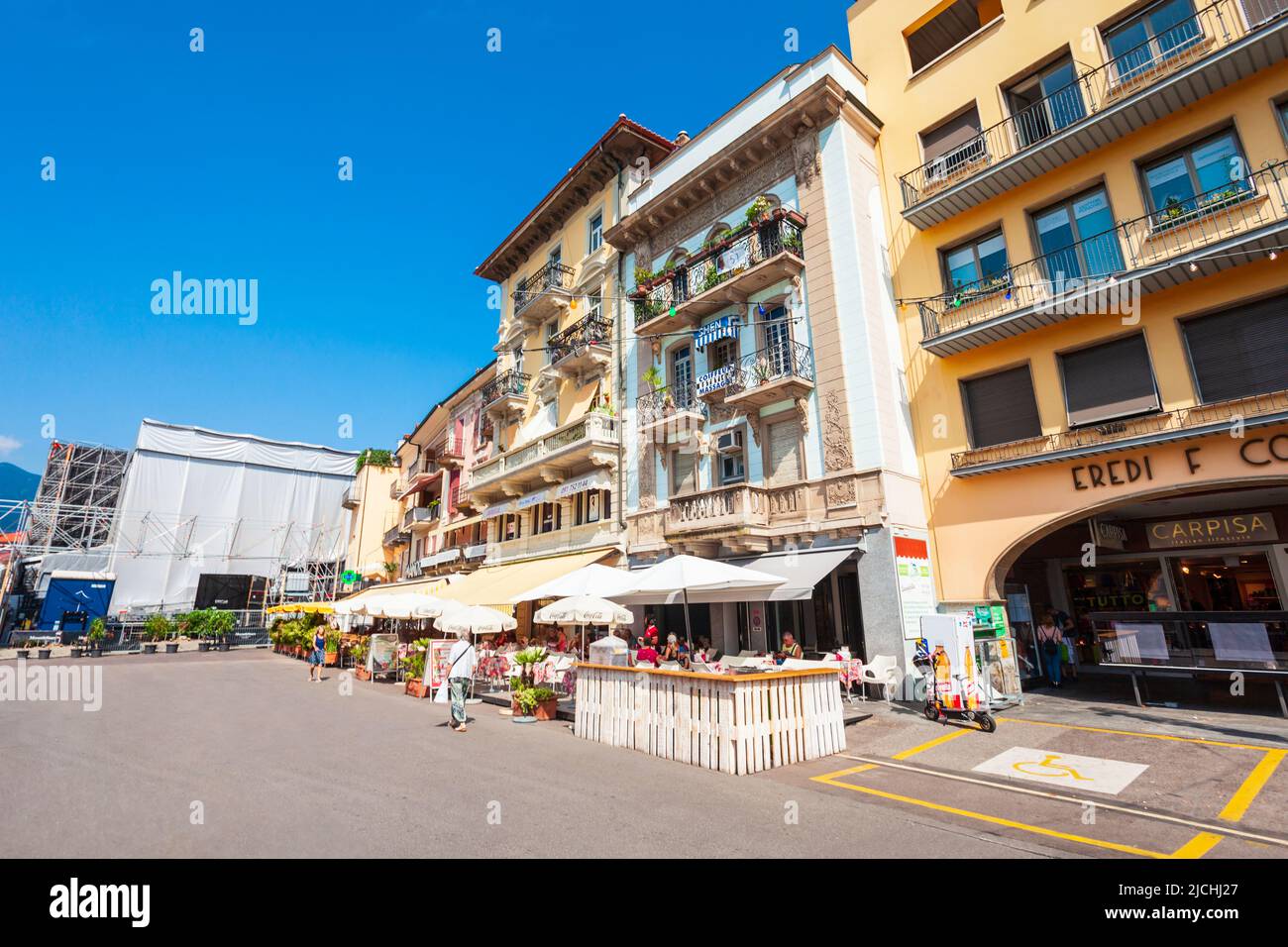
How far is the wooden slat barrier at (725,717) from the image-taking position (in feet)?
26.3

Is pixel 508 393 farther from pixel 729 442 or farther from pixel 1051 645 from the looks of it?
pixel 1051 645

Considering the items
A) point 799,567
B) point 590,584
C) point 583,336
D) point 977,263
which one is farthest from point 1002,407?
point 583,336

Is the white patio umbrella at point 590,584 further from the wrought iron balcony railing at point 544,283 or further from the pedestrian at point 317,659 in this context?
the wrought iron balcony railing at point 544,283

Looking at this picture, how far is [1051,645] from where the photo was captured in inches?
580

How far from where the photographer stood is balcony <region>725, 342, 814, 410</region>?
16.2 metres

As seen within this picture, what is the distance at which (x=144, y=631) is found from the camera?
1516 inches

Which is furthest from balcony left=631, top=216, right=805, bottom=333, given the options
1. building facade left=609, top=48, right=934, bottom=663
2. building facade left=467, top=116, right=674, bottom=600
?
building facade left=467, top=116, right=674, bottom=600

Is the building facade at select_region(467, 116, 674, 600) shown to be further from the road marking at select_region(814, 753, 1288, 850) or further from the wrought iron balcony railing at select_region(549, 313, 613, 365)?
the road marking at select_region(814, 753, 1288, 850)

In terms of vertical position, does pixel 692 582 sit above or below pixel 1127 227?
below

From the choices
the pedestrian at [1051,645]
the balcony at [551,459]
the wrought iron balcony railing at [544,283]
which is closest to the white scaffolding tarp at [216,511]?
the balcony at [551,459]

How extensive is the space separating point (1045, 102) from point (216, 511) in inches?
2638
